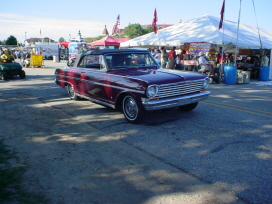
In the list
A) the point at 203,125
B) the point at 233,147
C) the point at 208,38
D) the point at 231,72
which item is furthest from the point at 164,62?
the point at 233,147

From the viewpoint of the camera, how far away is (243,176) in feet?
12.1

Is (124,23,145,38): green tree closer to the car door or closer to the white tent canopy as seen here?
the white tent canopy

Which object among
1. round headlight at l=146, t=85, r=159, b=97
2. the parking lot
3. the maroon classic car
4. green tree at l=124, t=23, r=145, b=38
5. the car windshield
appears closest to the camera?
the parking lot

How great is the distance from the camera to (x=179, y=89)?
609 cm

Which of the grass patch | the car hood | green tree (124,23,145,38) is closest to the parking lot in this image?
the grass patch

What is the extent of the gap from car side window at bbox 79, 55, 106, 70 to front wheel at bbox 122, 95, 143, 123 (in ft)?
4.12

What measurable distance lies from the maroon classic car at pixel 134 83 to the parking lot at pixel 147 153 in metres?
0.49

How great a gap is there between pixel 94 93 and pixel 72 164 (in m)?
3.38

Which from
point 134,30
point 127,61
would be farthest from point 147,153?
point 134,30

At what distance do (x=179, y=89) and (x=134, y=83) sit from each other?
1045 mm

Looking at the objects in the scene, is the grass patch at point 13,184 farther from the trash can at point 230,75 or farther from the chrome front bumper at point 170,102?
the trash can at point 230,75

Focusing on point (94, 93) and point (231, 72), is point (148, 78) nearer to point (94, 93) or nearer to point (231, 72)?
point (94, 93)

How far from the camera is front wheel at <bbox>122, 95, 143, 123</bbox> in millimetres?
5977

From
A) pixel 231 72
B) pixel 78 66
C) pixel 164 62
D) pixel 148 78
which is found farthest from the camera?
pixel 164 62
